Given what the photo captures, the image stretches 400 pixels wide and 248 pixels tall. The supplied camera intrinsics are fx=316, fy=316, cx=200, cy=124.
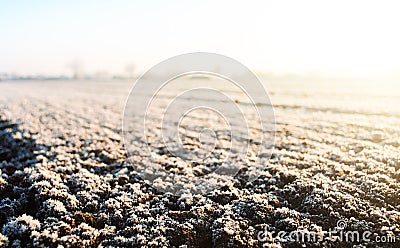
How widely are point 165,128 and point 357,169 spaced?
12.7 metres

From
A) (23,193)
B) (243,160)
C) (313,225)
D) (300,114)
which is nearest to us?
(313,225)

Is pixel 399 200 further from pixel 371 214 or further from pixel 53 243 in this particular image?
pixel 53 243

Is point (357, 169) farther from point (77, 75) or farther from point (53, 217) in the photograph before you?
point (77, 75)

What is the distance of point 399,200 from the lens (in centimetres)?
943

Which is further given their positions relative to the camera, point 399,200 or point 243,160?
point 243,160

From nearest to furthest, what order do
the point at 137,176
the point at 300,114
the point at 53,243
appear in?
1. the point at 53,243
2. the point at 137,176
3. the point at 300,114

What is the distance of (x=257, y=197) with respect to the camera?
988 cm

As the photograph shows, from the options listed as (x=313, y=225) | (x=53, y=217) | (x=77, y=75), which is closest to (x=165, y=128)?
(x=53, y=217)

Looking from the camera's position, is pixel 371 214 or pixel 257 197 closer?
pixel 371 214

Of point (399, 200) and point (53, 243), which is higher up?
point (399, 200)

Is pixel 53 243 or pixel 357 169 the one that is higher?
pixel 357 169

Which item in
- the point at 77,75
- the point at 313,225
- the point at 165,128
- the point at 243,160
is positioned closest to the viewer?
the point at 313,225

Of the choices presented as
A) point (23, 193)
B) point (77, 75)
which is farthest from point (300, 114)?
point (77, 75)

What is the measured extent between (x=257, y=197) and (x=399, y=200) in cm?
418
